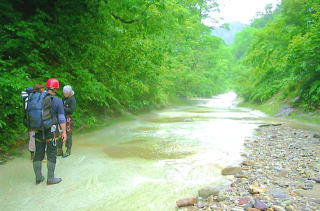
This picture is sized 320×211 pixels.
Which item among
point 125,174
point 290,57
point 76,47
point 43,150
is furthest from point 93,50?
point 290,57

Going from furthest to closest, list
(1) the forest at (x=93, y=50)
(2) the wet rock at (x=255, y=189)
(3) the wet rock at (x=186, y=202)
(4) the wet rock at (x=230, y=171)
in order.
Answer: (1) the forest at (x=93, y=50) → (4) the wet rock at (x=230, y=171) → (2) the wet rock at (x=255, y=189) → (3) the wet rock at (x=186, y=202)

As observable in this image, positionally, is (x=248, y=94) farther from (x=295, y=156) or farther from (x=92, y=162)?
(x=92, y=162)

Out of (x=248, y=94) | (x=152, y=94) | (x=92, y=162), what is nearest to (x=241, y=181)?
(x=92, y=162)

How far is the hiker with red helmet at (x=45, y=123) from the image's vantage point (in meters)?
4.55

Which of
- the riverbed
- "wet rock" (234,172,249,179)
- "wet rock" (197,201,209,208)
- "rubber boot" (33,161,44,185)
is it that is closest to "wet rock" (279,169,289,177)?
"wet rock" (234,172,249,179)

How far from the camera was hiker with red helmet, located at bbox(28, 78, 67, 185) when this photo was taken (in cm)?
455

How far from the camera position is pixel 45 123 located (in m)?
4.60

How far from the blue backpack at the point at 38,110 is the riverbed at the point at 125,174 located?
120 centimetres

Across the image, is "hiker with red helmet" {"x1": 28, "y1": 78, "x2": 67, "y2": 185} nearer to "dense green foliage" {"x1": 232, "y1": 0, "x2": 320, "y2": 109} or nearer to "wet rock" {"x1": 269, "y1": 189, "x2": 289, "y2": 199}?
"wet rock" {"x1": 269, "y1": 189, "x2": 289, "y2": 199}

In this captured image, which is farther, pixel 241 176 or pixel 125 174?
pixel 125 174

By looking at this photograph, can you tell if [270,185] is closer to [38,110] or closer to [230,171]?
[230,171]

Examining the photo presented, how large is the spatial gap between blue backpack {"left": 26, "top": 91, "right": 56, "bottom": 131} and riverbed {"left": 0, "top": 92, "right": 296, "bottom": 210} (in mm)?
1197

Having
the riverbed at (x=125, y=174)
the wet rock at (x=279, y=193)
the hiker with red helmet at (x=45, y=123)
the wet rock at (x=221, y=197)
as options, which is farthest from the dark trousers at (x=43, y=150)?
the wet rock at (x=279, y=193)

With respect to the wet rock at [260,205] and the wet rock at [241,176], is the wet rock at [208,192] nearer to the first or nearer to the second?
the wet rock at [260,205]
